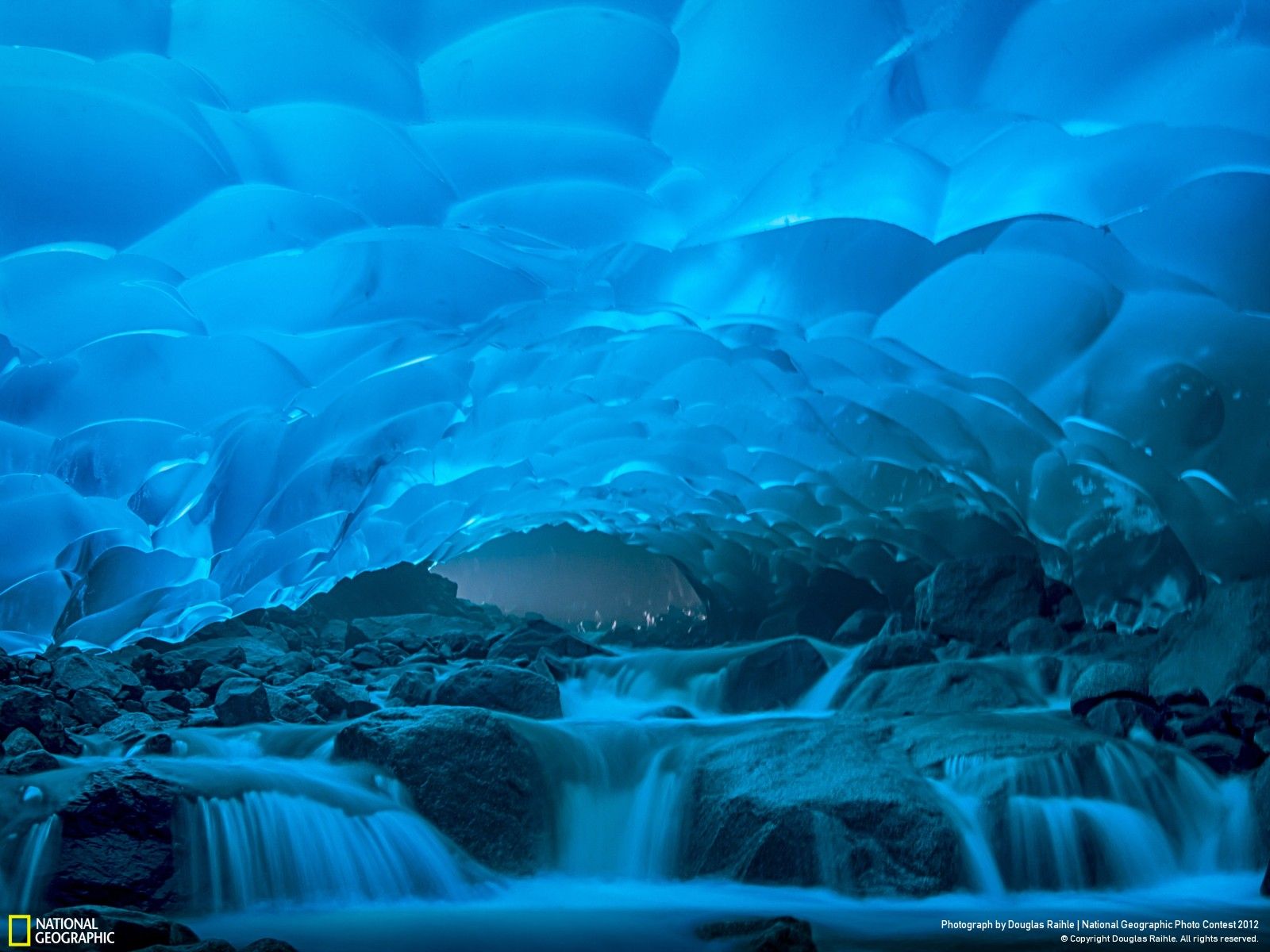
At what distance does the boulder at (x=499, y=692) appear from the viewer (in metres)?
10.7

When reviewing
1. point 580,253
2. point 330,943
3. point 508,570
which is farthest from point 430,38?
point 508,570

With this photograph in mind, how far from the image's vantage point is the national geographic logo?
4652 mm

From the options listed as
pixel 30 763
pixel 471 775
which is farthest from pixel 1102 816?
pixel 30 763

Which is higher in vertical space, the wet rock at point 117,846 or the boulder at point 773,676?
the boulder at point 773,676

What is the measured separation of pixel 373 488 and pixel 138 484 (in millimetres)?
2851

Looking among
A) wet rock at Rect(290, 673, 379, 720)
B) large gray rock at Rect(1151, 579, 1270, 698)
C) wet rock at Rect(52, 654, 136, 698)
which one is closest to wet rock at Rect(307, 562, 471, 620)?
wet rock at Rect(52, 654, 136, 698)

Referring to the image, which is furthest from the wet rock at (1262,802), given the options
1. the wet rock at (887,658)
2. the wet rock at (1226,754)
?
the wet rock at (887,658)

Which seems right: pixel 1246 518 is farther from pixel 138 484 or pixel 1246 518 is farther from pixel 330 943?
pixel 138 484

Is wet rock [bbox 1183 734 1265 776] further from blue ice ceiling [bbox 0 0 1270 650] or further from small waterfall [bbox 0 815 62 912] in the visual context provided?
small waterfall [bbox 0 815 62 912]

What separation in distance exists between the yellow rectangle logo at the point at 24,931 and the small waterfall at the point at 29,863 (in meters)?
0.17

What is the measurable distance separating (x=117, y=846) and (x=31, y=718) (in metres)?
3.30

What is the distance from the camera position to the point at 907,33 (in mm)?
5375

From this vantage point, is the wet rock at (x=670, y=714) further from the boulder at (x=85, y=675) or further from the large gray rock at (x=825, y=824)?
the boulder at (x=85, y=675)

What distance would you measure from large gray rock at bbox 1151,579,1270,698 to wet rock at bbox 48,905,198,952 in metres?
7.82
